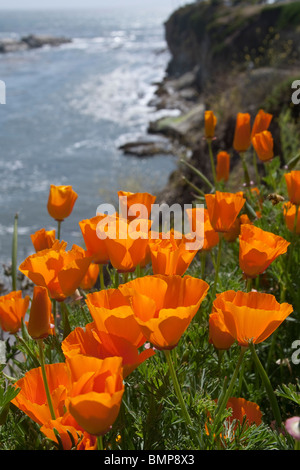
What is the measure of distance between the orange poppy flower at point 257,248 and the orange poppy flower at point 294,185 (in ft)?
0.97

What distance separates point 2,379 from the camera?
0.84 meters

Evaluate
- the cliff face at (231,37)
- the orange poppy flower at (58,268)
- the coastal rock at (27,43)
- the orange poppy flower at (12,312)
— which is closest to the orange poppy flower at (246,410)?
the orange poppy flower at (58,268)

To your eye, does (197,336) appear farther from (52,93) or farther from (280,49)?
(52,93)

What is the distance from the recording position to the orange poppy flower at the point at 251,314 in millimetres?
676

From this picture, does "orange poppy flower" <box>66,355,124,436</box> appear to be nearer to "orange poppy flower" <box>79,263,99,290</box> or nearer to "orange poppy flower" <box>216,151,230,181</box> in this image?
"orange poppy flower" <box>79,263,99,290</box>

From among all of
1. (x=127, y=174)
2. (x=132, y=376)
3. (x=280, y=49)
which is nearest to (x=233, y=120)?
(x=127, y=174)

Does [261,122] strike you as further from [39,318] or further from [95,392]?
[95,392]

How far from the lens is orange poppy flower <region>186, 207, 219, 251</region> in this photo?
1102mm

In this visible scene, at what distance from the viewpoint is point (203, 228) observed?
1.11 m

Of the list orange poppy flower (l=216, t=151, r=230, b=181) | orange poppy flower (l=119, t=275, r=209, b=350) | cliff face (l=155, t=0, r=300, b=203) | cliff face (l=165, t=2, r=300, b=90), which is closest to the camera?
orange poppy flower (l=119, t=275, r=209, b=350)

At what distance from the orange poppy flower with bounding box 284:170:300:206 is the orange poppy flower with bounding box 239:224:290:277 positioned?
30 centimetres

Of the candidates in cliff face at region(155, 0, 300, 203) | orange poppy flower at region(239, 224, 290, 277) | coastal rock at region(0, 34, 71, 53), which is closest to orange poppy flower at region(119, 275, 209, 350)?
orange poppy flower at region(239, 224, 290, 277)

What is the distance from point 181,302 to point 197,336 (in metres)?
0.32

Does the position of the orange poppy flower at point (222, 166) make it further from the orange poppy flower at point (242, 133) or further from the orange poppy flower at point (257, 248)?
the orange poppy flower at point (257, 248)
